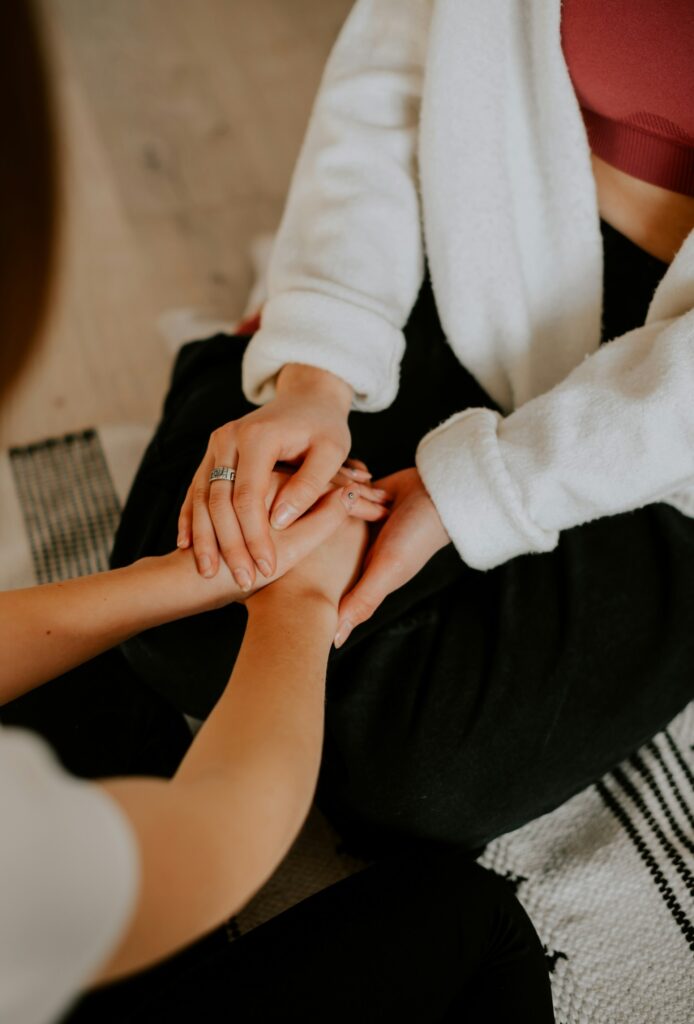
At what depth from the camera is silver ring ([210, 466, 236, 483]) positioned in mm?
680

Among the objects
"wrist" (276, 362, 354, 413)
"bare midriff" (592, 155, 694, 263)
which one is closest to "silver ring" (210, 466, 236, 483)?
"wrist" (276, 362, 354, 413)

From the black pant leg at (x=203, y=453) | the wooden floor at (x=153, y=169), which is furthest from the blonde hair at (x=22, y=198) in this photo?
the black pant leg at (x=203, y=453)

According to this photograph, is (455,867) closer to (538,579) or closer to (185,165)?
(538,579)

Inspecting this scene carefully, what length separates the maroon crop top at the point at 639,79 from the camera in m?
0.63

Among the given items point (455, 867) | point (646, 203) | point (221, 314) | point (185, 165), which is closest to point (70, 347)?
point (221, 314)

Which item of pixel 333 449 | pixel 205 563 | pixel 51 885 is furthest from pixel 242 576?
pixel 51 885

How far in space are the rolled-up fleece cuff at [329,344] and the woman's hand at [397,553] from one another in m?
0.12

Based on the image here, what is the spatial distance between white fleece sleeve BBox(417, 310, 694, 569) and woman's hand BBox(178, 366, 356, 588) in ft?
0.29

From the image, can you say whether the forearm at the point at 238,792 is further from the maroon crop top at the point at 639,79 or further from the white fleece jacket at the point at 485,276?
the maroon crop top at the point at 639,79

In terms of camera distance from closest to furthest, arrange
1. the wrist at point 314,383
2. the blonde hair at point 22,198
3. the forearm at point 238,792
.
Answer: the forearm at point 238,792
the wrist at point 314,383
the blonde hair at point 22,198

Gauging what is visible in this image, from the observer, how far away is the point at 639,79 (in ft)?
2.15

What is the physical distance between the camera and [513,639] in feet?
2.29

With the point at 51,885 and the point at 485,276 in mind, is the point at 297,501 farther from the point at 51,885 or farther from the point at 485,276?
the point at 51,885

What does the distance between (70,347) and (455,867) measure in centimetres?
106
